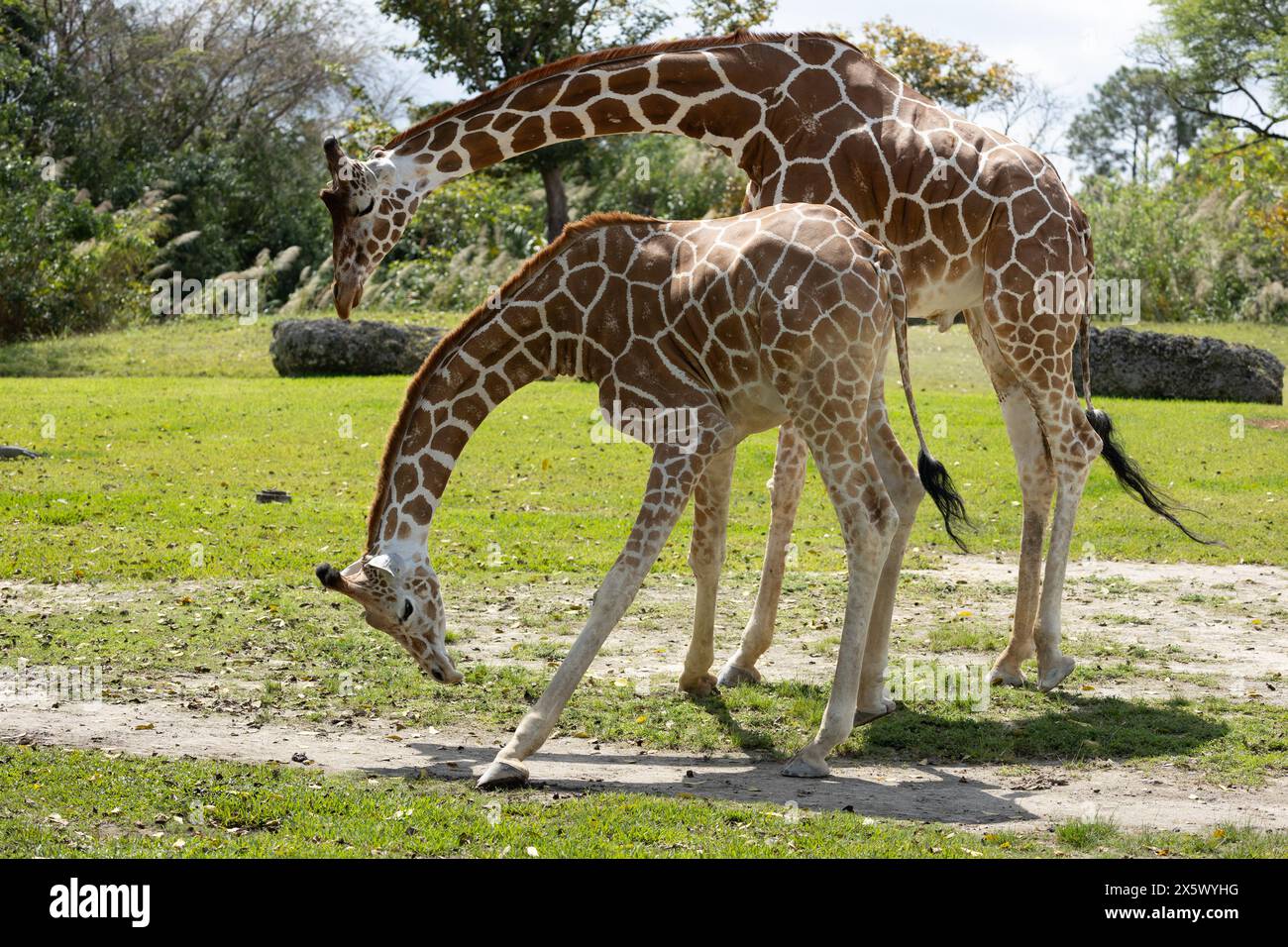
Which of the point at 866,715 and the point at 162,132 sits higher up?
the point at 162,132

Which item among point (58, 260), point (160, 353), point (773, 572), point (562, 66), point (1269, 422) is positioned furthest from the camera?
point (58, 260)

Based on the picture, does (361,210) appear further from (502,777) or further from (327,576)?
(502,777)

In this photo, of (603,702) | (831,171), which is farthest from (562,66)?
(603,702)

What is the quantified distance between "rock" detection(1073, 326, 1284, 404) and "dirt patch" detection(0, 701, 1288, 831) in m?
15.2

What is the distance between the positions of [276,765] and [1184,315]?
26.5 meters

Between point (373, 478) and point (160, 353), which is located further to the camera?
point (160, 353)

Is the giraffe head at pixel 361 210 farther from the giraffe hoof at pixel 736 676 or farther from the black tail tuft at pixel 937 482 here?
the black tail tuft at pixel 937 482

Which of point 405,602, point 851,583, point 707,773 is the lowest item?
point 707,773

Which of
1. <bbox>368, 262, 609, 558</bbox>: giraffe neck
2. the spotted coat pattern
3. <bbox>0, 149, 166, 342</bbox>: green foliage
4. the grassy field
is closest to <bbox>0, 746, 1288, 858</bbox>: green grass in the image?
the grassy field

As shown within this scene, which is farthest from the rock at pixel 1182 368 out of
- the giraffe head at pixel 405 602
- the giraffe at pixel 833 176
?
the giraffe head at pixel 405 602

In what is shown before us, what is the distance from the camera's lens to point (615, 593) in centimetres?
697

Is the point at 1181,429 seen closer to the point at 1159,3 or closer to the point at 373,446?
the point at 373,446

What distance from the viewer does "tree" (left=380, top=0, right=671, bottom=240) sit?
27125 millimetres

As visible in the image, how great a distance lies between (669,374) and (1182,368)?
52.1 feet
